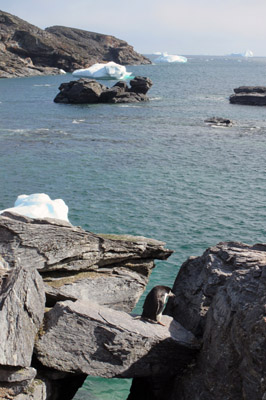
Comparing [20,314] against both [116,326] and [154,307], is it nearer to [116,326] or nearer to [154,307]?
[116,326]

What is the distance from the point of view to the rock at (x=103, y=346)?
1282cm

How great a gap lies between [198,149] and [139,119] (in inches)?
905

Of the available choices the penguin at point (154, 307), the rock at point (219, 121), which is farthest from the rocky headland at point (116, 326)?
the rock at point (219, 121)

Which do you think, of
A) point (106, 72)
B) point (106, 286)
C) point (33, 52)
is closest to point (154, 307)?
point (106, 286)

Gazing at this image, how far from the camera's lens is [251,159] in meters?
51.5

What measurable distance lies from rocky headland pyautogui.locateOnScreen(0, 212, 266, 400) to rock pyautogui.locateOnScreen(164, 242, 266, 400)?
0.03 m

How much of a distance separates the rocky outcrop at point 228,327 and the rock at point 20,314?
423 cm

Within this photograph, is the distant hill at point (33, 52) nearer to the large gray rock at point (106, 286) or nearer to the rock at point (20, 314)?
the large gray rock at point (106, 286)

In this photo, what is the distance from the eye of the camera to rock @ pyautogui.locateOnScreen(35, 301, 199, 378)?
505 inches

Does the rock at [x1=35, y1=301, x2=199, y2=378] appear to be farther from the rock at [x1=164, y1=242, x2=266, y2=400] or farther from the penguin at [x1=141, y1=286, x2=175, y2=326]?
the rock at [x1=164, y1=242, x2=266, y2=400]

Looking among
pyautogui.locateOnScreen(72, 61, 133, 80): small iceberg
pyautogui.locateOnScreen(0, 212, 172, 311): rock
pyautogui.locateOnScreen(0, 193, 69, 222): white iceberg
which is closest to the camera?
pyautogui.locateOnScreen(0, 212, 172, 311): rock

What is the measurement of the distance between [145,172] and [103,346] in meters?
33.4

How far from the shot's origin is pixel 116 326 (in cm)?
1320

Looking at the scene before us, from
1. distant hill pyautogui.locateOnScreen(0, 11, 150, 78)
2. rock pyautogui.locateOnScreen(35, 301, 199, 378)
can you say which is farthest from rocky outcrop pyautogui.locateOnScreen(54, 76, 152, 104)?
rock pyautogui.locateOnScreen(35, 301, 199, 378)
